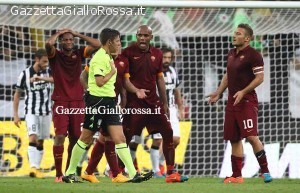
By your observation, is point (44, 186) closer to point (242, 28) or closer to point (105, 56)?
point (105, 56)

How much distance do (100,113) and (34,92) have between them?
405 cm

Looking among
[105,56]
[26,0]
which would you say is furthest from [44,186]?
[26,0]

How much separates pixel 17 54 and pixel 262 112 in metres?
4.66

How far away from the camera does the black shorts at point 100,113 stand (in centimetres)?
1288

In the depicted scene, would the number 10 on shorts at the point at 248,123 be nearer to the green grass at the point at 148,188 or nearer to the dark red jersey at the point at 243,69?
the dark red jersey at the point at 243,69

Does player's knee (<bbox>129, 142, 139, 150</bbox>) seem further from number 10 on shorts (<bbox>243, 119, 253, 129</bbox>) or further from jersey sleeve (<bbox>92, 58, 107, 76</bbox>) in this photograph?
jersey sleeve (<bbox>92, 58, 107, 76</bbox>)

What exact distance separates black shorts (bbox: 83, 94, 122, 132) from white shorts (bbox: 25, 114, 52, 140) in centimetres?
361

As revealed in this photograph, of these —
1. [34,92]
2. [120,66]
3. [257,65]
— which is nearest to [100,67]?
[120,66]

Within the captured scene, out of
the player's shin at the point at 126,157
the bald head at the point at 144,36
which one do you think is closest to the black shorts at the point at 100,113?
the player's shin at the point at 126,157

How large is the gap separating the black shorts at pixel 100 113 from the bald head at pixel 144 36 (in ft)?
4.69

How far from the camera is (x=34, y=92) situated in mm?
16703

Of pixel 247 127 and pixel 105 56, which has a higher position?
pixel 105 56

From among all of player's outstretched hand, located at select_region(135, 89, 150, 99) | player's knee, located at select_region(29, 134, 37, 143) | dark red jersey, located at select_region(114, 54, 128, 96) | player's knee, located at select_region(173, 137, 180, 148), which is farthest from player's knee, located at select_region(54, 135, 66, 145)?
player's knee, located at select_region(173, 137, 180, 148)

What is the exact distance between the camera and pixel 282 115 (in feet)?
61.5
